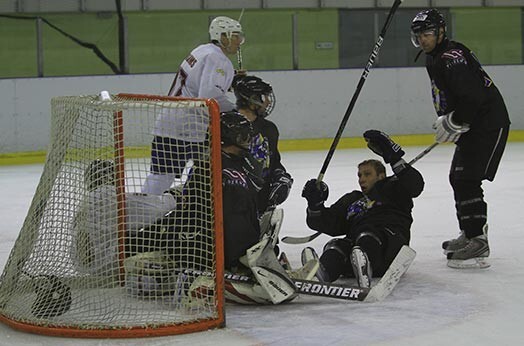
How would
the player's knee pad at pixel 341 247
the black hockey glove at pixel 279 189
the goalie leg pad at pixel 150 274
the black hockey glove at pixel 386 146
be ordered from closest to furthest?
1. the goalie leg pad at pixel 150 274
2. the player's knee pad at pixel 341 247
3. the black hockey glove at pixel 386 146
4. the black hockey glove at pixel 279 189

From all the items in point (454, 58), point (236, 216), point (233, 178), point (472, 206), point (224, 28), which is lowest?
point (472, 206)

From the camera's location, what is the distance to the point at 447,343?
2953 mm

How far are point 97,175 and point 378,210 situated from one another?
121 cm

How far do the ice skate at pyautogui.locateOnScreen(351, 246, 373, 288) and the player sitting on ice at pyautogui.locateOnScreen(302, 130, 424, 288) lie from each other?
14 millimetres

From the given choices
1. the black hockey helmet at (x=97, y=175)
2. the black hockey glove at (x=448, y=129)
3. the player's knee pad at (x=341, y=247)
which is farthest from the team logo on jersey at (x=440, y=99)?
the black hockey helmet at (x=97, y=175)

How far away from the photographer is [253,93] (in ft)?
14.1

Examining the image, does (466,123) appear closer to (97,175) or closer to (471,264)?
(471,264)

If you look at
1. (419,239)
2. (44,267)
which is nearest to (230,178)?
(44,267)

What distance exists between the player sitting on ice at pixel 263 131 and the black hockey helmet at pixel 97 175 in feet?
2.91

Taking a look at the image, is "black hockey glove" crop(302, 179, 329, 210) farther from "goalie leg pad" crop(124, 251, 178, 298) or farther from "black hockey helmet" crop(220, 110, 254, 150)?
"goalie leg pad" crop(124, 251, 178, 298)

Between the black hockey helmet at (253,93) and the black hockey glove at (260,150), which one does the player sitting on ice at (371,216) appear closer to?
the black hockey glove at (260,150)

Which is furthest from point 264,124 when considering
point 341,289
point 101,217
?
point 101,217

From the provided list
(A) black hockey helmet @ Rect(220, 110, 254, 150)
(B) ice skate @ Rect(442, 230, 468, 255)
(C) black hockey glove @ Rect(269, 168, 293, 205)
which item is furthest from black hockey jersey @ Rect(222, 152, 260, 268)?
(B) ice skate @ Rect(442, 230, 468, 255)

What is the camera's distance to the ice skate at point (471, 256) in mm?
4141
